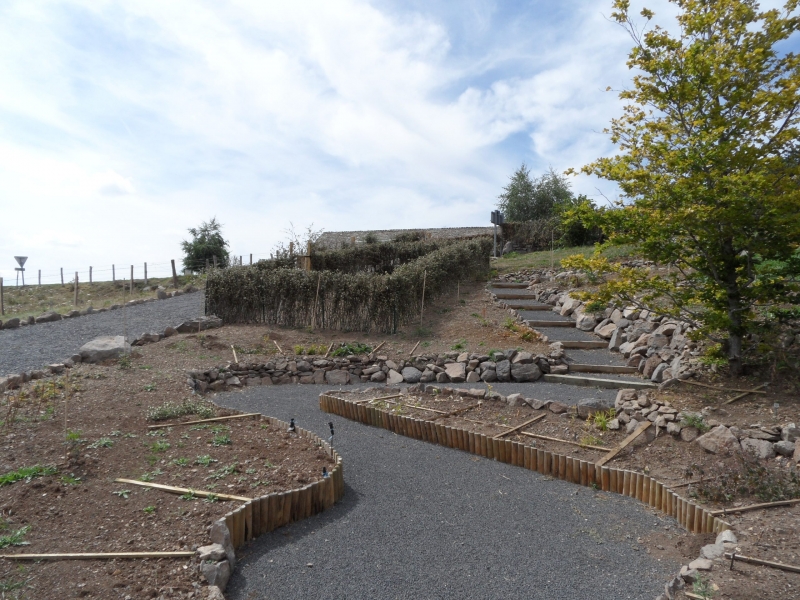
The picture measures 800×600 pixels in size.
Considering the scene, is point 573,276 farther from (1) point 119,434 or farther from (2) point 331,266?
(1) point 119,434

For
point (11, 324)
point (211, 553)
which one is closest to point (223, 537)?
point (211, 553)

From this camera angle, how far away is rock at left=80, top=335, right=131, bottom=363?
8578 millimetres

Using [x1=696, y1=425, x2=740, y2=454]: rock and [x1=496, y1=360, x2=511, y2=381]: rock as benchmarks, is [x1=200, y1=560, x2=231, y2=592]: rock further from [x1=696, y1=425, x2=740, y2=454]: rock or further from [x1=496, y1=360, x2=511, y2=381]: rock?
[x1=496, y1=360, x2=511, y2=381]: rock

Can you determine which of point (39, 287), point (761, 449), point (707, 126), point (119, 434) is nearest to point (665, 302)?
point (707, 126)

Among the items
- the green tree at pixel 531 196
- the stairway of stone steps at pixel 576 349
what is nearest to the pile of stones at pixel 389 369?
the stairway of stone steps at pixel 576 349

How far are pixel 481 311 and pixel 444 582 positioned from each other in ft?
32.3

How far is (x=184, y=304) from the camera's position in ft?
51.6

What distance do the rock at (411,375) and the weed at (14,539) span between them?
615 cm

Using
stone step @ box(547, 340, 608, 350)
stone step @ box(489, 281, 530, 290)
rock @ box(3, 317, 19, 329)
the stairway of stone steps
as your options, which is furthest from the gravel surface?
rock @ box(3, 317, 19, 329)

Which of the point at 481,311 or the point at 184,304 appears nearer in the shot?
the point at 481,311

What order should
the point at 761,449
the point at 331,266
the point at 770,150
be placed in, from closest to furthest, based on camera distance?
the point at 761,449, the point at 770,150, the point at 331,266

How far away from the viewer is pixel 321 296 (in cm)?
1148

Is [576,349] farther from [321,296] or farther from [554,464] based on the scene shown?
[554,464]

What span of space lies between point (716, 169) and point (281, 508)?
19.5ft
